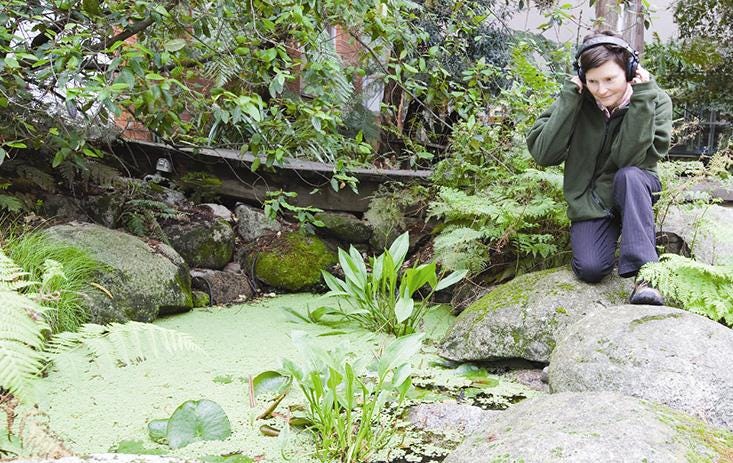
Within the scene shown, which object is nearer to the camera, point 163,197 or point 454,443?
point 454,443

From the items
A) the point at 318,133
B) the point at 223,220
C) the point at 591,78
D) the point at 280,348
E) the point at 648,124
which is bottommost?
the point at 280,348

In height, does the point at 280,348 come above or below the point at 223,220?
below

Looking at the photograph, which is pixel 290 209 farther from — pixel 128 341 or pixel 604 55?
pixel 128 341

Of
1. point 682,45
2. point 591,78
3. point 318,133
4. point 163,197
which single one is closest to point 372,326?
point 318,133

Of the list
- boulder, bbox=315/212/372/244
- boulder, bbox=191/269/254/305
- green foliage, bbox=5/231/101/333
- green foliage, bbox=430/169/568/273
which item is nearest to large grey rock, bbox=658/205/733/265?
green foliage, bbox=430/169/568/273

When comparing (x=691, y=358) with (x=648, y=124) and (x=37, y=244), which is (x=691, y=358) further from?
(x=37, y=244)

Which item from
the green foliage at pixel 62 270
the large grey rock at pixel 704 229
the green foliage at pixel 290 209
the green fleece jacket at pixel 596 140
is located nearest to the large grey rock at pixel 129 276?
the green foliage at pixel 62 270

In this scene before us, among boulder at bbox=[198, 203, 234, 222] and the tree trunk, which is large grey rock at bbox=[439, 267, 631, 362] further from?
boulder at bbox=[198, 203, 234, 222]

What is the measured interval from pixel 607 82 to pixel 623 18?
2.49 meters

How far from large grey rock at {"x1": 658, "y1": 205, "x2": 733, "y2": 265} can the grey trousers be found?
0.27 m

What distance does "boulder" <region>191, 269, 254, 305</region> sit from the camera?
13.4 feet

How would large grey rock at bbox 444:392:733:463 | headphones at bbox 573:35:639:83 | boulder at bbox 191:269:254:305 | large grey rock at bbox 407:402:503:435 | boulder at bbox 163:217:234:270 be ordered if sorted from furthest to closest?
boulder at bbox 163:217:234:270 → boulder at bbox 191:269:254:305 → headphones at bbox 573:35:639:83 → large grey rock at bbox 407:402:503:435 → large grey rock at bbox 444:392:733:463

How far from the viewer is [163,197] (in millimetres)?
4570

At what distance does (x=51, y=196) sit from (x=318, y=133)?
192 cm
